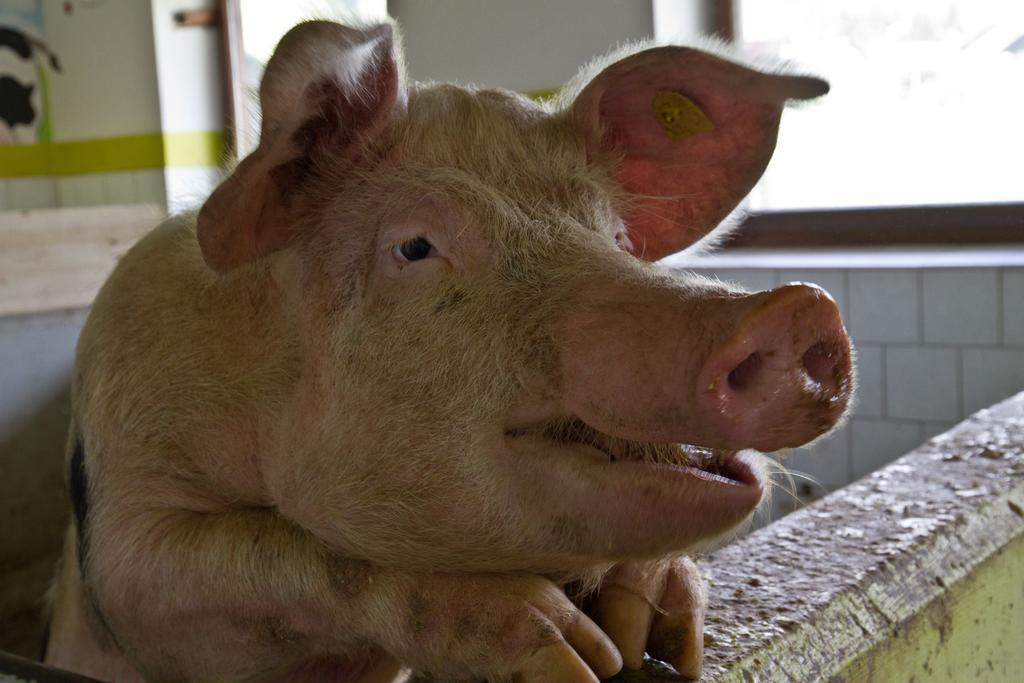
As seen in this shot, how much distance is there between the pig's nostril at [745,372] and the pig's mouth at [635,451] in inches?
6.2

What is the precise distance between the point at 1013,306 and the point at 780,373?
12.7 ft

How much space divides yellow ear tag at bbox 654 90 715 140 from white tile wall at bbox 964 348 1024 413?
3.37 metres

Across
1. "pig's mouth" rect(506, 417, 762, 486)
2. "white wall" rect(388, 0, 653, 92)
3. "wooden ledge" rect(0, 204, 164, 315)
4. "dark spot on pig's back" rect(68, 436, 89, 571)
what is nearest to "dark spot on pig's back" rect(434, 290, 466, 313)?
"pig's mouth" rect(506, 417, 762, 486)

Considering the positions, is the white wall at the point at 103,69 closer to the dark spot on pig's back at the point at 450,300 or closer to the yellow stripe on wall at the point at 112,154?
the yellow stripe on wall at the point at 112,154

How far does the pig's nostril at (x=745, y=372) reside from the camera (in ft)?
3.48

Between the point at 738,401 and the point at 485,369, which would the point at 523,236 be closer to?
the point at 485,369

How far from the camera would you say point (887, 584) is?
5.55ft

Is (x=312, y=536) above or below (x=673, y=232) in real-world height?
below

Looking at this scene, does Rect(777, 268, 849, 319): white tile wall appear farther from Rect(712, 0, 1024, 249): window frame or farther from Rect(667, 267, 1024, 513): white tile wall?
Rect(712, 0, 1024, 249): window frame

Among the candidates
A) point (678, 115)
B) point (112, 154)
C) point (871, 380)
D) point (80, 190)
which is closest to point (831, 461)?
point (871, 380)

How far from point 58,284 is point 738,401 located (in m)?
4.59

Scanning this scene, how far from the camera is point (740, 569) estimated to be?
1.79m

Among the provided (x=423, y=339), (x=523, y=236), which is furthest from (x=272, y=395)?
(x=523, y=236)

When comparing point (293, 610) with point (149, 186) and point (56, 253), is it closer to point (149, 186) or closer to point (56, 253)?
point (56, 253)
